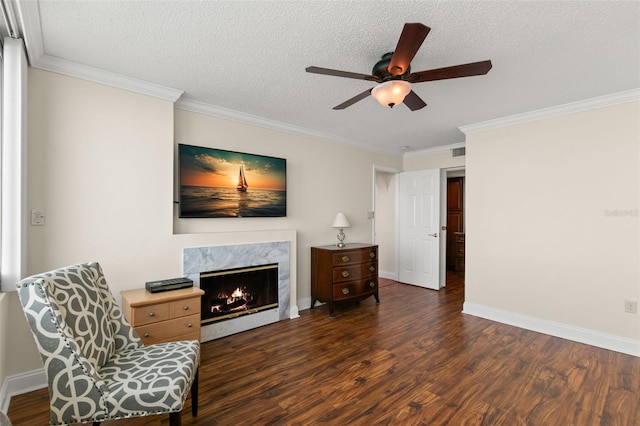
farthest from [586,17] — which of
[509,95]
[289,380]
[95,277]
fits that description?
[95,277]

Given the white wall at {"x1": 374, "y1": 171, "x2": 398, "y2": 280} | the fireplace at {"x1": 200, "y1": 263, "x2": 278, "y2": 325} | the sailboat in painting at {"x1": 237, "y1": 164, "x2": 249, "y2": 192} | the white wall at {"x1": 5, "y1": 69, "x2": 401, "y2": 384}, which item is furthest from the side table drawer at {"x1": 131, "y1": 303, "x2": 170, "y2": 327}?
the white wall at {"x1": 374, "y1": 171, "x2": 398, "y2": 280}

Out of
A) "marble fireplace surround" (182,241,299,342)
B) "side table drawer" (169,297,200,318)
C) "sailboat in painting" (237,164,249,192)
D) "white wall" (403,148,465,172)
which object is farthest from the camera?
"white wall" (403,148,465,172)

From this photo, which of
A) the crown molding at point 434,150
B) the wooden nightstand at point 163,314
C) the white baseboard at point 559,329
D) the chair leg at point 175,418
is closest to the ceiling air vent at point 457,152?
the crown molding at point 434,150

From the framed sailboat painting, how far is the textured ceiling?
61 cm

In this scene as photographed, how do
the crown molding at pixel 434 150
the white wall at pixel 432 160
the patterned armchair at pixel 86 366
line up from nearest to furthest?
1. the patterned armchair at pixel 86 366
2. the crown molding at pixel 434 150
3. the white wall at pixel 432 160

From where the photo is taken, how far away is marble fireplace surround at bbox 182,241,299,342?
3.12 meters

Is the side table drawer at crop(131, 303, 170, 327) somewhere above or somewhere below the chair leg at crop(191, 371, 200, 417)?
above

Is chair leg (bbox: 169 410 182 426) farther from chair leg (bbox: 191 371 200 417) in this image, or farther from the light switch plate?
the light switch plate

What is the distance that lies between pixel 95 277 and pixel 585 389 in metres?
3.63

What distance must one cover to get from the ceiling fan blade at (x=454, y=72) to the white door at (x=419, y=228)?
348 cm

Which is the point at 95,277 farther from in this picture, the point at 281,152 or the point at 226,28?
the point at 281,152

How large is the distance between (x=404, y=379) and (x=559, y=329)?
7.12 feet

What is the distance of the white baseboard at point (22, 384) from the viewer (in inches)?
83.7

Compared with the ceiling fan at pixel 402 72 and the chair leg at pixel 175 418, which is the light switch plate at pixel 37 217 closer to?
the chair leg at pixel 175 418
